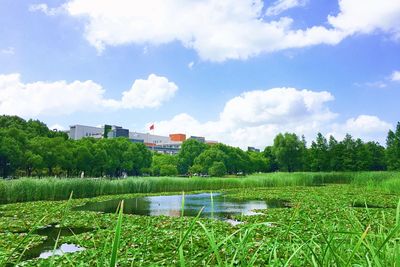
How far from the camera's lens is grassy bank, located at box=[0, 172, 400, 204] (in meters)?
16.9

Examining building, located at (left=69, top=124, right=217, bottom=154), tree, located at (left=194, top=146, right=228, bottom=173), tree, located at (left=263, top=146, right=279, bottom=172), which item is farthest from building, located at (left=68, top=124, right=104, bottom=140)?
tree, located at (left=194, top=146, right=228, bottom=173)

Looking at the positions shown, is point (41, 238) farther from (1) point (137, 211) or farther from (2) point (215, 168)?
(2) point (215, 168)

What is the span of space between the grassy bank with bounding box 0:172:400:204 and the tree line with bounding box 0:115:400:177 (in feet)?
32.0

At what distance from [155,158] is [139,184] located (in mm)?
35838

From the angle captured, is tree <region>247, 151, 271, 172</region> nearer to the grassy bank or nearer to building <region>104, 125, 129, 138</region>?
the grassy bank

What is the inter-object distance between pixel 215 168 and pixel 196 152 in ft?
26.5

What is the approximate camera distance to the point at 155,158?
58.8 metres

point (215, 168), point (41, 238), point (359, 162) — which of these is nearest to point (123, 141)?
point (215, 168)

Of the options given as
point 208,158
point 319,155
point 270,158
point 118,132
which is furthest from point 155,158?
point 118,132

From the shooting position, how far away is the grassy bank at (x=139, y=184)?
1686 centimetres

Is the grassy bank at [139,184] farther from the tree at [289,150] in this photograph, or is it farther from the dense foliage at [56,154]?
the tree at [289,150]

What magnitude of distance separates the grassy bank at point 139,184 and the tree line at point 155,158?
9.75 meters

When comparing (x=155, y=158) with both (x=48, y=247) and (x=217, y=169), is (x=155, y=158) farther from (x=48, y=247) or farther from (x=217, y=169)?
(x=48, y=247)

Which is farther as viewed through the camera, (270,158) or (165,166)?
(270,158)
